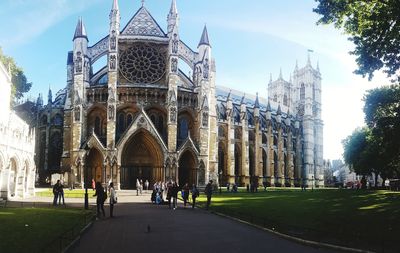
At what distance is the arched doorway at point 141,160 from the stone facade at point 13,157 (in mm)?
13839

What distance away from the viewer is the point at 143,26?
2186 inches

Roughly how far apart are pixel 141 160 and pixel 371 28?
3704 cm

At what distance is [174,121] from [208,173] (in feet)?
26.0

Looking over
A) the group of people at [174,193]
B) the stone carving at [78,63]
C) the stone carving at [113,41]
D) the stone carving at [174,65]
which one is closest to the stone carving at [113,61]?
the stone carving at [113,41]

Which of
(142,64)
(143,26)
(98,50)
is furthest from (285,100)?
(98,50)

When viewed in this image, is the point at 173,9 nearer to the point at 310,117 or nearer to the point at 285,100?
the point at 310,117

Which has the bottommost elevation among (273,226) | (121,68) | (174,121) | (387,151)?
(273,226)

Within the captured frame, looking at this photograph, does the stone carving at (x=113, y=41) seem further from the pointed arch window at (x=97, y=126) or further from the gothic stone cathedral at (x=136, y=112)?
the pointed arch window at (x=97, y=126)

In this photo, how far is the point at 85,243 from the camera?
12625 mm

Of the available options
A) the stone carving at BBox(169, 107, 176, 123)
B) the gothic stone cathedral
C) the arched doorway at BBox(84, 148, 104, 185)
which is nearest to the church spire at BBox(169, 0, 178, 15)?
the gothic stone cathedral

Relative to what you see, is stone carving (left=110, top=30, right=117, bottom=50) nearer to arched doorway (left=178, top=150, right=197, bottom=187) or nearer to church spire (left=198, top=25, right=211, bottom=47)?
church spire (left=198, top=25, right=211, bottom=47)

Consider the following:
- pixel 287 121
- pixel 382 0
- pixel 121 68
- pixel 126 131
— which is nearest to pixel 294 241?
pixel 382 0

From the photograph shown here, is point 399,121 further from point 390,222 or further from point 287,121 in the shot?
point 287,121

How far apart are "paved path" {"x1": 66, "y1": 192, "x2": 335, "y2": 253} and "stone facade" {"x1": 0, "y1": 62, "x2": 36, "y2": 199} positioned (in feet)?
50.2
